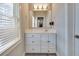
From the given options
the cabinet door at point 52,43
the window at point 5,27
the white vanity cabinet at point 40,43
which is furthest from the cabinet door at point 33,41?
the window at point 5,27

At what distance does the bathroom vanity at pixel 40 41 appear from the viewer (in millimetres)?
2107

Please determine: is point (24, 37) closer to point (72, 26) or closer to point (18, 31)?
point (18, 31)

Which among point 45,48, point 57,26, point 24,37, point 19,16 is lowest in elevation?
point 45,48

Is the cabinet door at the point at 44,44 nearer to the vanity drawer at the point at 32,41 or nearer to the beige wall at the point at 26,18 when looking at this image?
the vanity drawer at the point at 32,41

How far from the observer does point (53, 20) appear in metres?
2.65

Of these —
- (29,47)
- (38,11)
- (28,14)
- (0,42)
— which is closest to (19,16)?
(28,14)

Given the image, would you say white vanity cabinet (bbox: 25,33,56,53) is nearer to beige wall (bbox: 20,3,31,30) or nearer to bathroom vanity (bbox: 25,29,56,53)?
bathroom vanity (bbox: 25,29,56,53)

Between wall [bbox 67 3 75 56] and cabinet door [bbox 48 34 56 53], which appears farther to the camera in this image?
cabinet door [bbox 48 34 56 53]

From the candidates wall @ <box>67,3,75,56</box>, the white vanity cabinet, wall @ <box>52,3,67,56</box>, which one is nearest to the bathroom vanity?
the white vanity cabinet

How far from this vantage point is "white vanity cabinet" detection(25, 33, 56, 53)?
2100 mm

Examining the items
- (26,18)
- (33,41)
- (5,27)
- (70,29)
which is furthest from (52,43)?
(5,27)

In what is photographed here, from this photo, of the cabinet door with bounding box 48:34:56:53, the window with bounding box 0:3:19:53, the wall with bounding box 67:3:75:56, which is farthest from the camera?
the cabinet door with bounding box 48:34:56:53

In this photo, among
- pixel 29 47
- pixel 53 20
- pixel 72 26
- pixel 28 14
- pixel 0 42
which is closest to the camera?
pixel 0 42

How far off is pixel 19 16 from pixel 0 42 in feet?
3.46
